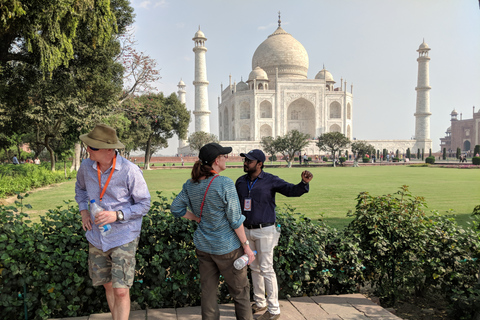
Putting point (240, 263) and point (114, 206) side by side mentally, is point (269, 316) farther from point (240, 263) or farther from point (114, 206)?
point (114, 206)

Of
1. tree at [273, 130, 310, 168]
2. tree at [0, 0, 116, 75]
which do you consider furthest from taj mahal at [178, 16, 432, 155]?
tree at [0, 0, 116, 75]

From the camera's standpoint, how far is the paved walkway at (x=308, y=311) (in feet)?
8.38

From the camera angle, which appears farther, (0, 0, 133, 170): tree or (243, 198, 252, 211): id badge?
(0, 0, 133, 170): tree

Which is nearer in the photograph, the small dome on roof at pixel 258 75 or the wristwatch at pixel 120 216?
the wristwatch at pixel 120 216

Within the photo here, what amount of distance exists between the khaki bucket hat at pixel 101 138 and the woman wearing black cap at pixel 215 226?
0.51 metres

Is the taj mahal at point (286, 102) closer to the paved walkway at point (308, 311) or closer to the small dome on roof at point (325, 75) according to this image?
the small dome on roof at point (325, 75)

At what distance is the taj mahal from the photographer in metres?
46.0

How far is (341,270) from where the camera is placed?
301cm

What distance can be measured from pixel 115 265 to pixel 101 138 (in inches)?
30.1

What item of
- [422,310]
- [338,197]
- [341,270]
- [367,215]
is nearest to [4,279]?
[341,270]

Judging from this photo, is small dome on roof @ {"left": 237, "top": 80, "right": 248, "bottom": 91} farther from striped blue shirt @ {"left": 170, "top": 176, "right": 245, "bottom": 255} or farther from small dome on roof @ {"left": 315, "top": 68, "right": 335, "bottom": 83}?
striped blue shirt @ {"left": 170, "top": 176, "right": 245, "bottom": 255}

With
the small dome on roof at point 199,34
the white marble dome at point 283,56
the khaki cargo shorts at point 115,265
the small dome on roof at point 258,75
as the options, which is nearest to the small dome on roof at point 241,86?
the small dome on roof at point 258,75

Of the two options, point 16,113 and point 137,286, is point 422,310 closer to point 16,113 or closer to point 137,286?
point 137,286

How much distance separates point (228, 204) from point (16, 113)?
1102 centimetres
